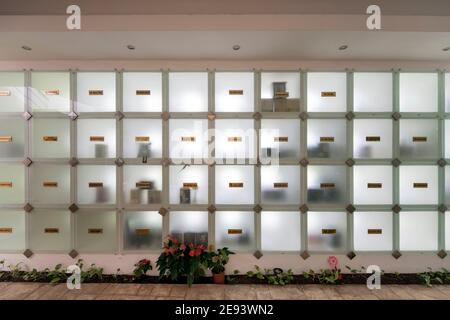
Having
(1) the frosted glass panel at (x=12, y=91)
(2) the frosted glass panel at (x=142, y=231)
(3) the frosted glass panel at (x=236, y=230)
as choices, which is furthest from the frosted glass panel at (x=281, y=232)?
(1) the frosted glass panel at (x=12, y=91)

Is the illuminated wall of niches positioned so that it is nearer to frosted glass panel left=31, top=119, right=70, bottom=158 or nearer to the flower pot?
frosted glass panel left=31, top=119, right=70, bottom=158

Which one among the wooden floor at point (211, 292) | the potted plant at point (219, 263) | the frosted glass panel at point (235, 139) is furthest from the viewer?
the frosted glass panel at point (235, 139)

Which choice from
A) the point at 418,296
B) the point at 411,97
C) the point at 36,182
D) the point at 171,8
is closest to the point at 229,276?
the point at 418,296

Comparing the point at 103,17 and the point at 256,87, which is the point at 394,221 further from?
the point at 103,17

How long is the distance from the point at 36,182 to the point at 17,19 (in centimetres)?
148

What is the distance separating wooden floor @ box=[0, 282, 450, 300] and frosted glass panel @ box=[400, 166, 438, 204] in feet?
2.71

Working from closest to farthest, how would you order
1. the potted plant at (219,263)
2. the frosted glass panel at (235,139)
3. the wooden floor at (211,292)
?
the wooden floor at (211,292) → the potted plant at (219,263) → the frosted glass panel at (235,139)

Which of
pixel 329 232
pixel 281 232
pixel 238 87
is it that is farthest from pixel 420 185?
pixel 238 87

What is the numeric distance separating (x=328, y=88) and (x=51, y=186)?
3.06m

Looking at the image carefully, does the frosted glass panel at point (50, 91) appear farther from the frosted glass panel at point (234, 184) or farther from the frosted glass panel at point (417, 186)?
the frosted glass panel at point (417, 186)

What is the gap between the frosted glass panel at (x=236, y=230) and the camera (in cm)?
216

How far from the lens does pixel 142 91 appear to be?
2.17m

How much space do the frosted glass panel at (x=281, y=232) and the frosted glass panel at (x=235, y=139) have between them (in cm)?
68

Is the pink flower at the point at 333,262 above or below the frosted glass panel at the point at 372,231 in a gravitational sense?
below
